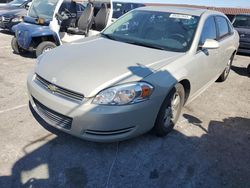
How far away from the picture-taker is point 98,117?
285 centimetres

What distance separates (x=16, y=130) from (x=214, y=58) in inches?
131

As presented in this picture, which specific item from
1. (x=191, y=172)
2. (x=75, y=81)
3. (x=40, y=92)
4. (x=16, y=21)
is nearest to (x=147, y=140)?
(x=191, y=172)

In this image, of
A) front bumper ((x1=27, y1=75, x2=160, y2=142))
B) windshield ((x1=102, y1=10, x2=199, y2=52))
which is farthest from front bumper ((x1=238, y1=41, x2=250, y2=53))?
front bumper ((x1=27, y1=75, x2=160, y2=142))

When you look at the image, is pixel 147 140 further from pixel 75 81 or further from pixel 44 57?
pixel 44 57

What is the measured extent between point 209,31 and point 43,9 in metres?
4.75

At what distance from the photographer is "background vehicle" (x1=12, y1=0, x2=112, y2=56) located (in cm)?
671

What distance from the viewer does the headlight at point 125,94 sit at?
2.89m

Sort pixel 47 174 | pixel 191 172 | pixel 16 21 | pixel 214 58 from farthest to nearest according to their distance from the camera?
pixel 16 21
pixel 214 58
pixel 191 172
pixel 47 174

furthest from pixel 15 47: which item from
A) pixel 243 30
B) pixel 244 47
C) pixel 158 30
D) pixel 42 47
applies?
pixel 243 30

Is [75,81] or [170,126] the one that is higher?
[75,81]

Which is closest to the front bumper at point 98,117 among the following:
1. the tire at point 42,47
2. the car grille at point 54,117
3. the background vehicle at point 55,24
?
the car grille at point 54,117

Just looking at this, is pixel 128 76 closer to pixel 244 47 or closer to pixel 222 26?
pixel 222 26

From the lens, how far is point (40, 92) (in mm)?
3248

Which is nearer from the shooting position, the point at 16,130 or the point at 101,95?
the point at 101,95
